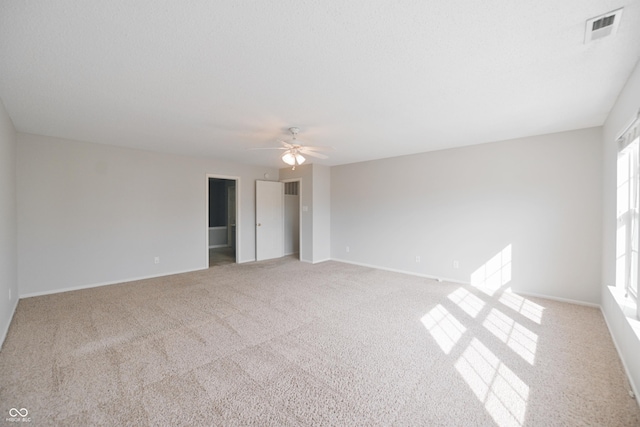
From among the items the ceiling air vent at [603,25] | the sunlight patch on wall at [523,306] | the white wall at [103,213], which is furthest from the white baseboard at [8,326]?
the sunlight patch on wall at [523,306]

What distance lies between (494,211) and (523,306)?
1.45m

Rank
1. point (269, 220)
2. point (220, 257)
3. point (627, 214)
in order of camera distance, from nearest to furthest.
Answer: point (627, 214) < point (269, 220) < point (220, 257)

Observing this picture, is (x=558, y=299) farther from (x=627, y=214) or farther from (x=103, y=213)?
(x=103, y=213)

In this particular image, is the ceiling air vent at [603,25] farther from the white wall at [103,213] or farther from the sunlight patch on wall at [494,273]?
the white wall at [103,213]

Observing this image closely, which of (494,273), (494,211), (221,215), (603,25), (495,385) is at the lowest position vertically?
(495,385)

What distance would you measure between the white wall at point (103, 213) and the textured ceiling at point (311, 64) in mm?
791

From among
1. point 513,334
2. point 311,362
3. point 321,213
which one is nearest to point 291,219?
point 321,213

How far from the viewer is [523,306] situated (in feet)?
11.4

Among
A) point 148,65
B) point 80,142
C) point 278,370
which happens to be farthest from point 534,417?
point 80,142

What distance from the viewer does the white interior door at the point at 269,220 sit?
645 cm

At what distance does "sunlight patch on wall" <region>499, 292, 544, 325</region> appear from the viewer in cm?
316

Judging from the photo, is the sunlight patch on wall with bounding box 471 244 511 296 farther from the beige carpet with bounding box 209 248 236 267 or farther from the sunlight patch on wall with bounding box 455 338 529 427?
the beige carpet with bounding box 209 248 236 267

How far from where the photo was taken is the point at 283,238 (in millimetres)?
7039

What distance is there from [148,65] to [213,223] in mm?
7362
